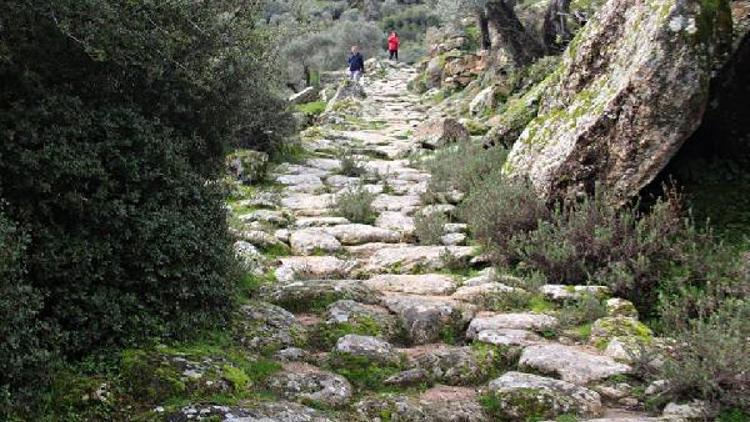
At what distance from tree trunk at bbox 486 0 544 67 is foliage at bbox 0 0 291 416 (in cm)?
1154

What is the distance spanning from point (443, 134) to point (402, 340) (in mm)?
9038

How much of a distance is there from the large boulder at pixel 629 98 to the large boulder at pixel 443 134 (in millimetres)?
4921

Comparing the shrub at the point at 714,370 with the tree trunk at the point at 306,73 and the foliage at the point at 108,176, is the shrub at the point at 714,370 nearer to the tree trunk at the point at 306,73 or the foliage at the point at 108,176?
the foliage at the point at 108,176

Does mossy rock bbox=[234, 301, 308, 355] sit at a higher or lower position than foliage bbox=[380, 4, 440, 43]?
lower

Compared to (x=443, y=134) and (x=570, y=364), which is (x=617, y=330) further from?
(x=443, y=134)

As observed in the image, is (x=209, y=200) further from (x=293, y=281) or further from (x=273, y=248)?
(x=273, y=248)

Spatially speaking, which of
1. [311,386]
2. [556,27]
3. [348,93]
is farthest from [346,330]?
[348,93]

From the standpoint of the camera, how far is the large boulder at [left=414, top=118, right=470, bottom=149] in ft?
44.4

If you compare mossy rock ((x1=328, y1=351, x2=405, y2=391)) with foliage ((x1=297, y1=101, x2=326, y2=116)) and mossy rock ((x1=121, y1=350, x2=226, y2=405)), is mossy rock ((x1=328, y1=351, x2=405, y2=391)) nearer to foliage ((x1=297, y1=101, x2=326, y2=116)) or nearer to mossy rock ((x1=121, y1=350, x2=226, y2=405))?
mossy rock ((x1=121, y1=350, x2=226, y2=405))

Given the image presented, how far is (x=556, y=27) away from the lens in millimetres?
15336

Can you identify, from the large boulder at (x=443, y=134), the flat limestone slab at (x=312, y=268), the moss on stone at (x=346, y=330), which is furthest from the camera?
the large boulder at (x=443, y=134)

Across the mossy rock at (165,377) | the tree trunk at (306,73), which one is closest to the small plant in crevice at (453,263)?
the mossy rock at (165,377)

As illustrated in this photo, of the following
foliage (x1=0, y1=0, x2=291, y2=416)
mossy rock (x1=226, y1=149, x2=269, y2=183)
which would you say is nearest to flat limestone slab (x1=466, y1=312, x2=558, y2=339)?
foliage (x1=0, y1=0, x2=291, y2=416)

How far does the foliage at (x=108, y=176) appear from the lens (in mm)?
3727
